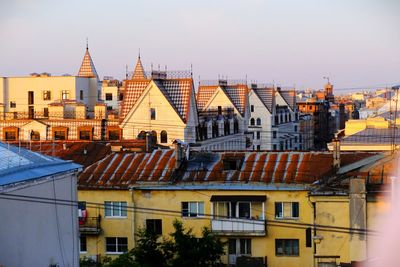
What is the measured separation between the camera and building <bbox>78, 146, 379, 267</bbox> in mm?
24578

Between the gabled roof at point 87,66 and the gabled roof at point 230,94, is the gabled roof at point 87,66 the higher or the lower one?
the higher one

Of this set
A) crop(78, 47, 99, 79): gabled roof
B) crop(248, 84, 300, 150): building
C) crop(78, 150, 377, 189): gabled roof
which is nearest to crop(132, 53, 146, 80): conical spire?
crop(78, 47, 99, 79): gabled roof

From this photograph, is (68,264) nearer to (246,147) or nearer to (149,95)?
(149,95)

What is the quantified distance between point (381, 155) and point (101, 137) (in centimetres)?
1946

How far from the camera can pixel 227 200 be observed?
24906 mm

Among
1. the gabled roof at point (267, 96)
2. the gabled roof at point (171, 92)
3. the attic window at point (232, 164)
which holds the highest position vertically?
the gabled roof at point (267, 96)

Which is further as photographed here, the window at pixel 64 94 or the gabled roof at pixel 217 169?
the window at pixel 64 94

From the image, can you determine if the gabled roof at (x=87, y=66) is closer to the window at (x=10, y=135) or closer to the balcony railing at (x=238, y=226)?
the window at (x=10, y=135)

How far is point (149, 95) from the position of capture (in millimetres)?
42594

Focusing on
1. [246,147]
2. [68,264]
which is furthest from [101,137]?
[68,264]

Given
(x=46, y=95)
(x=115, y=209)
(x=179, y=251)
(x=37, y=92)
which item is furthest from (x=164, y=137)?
(x=179, y=251)

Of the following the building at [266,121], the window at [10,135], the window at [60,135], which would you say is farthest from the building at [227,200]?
the building at [266,121]

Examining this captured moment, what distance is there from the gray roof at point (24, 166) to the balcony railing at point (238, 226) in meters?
8.12

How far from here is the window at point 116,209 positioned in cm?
2572
